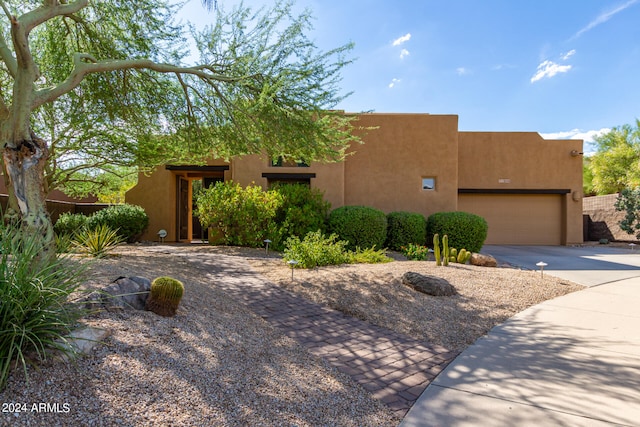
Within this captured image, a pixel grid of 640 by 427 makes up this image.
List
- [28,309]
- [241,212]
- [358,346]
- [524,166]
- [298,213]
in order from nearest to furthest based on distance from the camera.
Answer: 1. [28,309]
2. [358,346]
3. [241,212]
4. [298,213]
5. [524,166]

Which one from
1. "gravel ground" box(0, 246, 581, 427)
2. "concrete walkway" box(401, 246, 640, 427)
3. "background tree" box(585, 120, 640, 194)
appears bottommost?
"concrete walkway" box(401, 246, 640, 427)

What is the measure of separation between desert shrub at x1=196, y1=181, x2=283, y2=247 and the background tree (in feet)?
88.4

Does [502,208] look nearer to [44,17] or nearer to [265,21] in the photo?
[265,21]

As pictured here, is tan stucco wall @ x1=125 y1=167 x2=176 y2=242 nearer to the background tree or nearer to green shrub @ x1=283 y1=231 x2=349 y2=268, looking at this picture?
green shrub @ x1=283 y1=231 x2=349 y2=268

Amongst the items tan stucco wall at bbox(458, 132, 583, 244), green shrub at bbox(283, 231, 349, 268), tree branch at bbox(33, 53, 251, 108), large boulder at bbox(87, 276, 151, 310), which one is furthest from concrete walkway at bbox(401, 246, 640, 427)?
tan stucco wall at bbox(458, 132, 583, 244)

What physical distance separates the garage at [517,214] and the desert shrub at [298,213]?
9.15m

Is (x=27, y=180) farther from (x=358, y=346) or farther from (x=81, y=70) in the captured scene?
(x=358, y=346)

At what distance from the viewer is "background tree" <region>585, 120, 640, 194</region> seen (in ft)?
85.0

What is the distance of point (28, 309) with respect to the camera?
2.38 m

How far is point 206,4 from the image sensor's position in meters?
5.39

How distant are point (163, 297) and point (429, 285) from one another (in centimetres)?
430

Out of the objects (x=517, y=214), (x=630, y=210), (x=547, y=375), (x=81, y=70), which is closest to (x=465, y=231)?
(x=517, y=214)

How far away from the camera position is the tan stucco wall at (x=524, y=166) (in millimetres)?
17000

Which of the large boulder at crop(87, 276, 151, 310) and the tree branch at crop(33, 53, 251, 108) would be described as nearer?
the large boulder at crop(87, 276, 151, 310)
